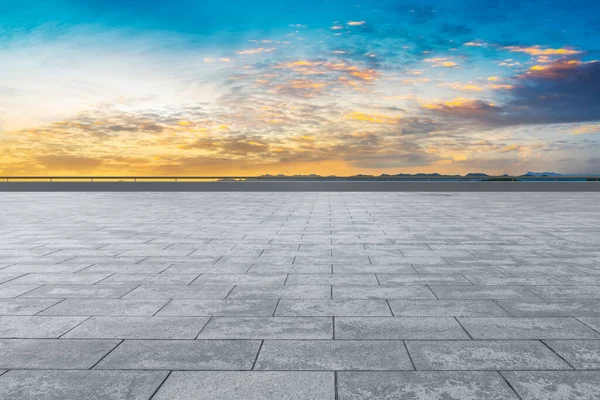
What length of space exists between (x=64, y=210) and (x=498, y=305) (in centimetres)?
1718

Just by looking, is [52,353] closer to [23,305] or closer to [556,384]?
[23,305]

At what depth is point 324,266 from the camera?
310 inches

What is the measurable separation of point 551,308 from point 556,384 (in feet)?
7.08

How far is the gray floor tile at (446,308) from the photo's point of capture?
5316 millimetres

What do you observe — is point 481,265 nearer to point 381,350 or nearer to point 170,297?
point 381,350

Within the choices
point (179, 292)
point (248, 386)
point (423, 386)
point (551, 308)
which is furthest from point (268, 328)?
point (551, 308)

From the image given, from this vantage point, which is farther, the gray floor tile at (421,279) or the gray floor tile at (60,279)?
the gray floor tile at (60,279)

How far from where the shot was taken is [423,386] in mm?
3605

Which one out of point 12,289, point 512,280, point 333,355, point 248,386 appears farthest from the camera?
point 512,280

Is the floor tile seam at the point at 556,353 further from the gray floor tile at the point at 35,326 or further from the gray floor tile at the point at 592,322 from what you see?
the gray floor tile at the point at 35,326

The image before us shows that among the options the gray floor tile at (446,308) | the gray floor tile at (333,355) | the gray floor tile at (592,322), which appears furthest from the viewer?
the gray floor tile at (446,308)

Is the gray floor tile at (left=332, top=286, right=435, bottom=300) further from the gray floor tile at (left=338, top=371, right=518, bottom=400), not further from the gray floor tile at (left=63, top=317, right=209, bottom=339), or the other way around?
the gray floor tile at (left=338, top=371, right=518, bottom=400)

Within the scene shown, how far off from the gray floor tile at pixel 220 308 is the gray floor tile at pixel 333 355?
946 mm

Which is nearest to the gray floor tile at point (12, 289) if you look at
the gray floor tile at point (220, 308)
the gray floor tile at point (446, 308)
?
the gray floor tile at point (220, 308)
